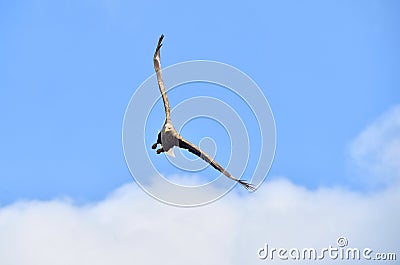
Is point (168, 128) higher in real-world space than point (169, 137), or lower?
higher

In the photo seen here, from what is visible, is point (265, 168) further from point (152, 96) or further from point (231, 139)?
point (152, 96)

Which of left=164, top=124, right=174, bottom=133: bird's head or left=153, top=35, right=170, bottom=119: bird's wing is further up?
left=153, top=35, right=170, bottom=119: bird's wing

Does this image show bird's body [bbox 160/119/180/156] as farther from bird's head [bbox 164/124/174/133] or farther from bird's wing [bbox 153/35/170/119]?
bird's wing [bbox 153/35/170/119]

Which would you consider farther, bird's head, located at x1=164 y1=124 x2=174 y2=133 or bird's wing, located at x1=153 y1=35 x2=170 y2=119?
bird's wing, located at x1=153 y1=35 x2=170 y2=119

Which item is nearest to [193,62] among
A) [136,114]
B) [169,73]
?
[169,73]

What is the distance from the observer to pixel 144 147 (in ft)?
109

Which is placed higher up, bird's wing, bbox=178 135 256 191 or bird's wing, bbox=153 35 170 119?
bird's wing, bbox=153 35 170 119

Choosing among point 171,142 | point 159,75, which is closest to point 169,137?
point 171,142

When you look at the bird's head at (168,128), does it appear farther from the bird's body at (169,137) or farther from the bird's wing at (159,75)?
the bird's wing at (159,75)

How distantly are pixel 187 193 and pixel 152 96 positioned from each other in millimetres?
5004

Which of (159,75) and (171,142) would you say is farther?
(159,75)

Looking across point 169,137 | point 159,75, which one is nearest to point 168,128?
point 169,137

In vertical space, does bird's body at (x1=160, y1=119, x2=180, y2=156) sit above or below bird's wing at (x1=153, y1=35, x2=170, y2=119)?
below

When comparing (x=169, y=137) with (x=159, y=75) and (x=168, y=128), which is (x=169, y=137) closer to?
(x=168, y=128)
